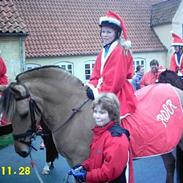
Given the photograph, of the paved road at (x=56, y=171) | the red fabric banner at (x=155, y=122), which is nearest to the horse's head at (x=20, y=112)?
the red fabric banner at (x=155, y=122)

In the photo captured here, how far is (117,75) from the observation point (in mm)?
2941

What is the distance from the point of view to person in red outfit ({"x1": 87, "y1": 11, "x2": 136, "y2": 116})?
2.96 meters

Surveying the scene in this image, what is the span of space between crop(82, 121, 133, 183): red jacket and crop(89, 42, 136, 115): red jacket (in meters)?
0.68

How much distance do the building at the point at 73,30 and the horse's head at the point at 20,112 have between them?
360 inches

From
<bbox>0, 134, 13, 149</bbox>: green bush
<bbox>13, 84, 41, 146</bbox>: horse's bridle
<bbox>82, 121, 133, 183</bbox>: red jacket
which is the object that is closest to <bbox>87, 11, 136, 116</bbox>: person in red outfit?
<bbox>13, 84, 41, 146</bbox>: horse's bridle

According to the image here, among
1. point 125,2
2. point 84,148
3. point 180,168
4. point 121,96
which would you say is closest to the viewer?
point 84,148

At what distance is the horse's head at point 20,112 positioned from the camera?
2.74m

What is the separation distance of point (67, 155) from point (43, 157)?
3629mm

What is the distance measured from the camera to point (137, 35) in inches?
743

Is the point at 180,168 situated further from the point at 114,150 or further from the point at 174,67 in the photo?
the point at 174,67

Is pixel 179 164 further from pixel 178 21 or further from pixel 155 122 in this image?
pixel 178 21

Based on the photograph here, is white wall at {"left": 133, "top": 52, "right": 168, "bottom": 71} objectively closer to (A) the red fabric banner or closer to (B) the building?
(B) the building

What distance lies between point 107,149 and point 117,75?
0.91 metres

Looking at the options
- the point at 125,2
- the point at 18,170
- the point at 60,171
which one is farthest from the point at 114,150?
the point at 125,2
